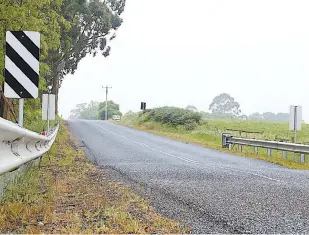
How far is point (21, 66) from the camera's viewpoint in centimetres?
662

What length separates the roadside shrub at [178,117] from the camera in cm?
4153

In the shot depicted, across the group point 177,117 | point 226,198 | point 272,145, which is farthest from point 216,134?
point 226,198

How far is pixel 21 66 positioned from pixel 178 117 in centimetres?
3616

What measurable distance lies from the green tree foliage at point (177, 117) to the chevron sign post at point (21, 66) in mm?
34232

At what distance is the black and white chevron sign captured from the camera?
21.4ft

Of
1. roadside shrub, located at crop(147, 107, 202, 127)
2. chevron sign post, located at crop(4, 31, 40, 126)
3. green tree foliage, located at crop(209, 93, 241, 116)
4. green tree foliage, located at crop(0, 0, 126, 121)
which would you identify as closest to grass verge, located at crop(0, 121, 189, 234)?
chevron sign post, located at crop(4, 31, 40, 126)

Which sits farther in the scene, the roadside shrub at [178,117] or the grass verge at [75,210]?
the roadside shrub at [178,117]

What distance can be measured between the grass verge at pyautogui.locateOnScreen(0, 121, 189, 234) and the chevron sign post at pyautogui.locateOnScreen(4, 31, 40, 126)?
133cm

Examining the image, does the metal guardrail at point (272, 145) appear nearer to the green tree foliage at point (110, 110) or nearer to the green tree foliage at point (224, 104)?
the green tree foliage at point (110, 110)

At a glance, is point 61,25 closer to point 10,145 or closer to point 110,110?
point 10,145

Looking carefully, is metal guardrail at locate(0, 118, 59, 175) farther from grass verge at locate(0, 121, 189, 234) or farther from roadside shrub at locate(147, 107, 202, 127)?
roadside shrub at locate(147, 107, 202, 127)

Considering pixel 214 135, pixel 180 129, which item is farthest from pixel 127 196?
pixel 180 129

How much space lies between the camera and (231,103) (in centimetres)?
16812

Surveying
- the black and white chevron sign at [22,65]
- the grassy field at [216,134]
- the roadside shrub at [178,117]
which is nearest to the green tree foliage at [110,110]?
the grassy field at [216,134]
